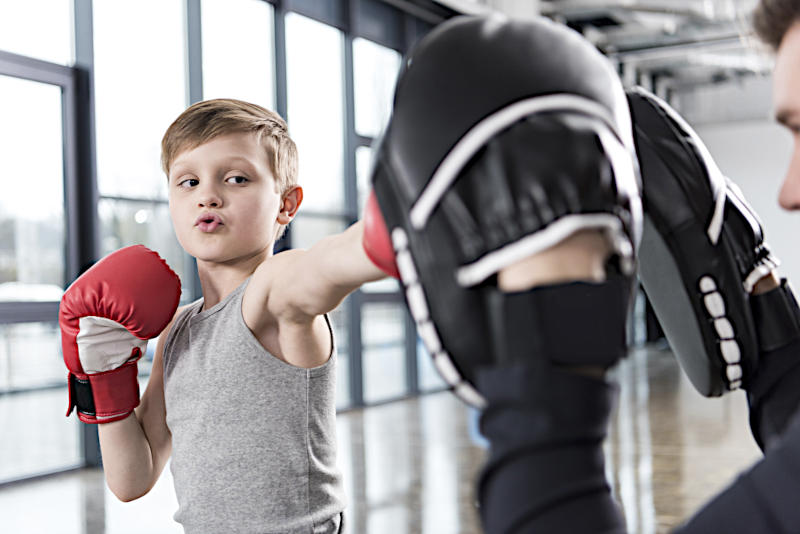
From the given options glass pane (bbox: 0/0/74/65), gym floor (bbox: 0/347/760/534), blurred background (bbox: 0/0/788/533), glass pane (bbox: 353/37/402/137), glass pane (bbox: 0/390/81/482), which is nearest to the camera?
gym floor (bbox: 0/347/760/534)

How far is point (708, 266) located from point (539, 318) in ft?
Result: 1.16

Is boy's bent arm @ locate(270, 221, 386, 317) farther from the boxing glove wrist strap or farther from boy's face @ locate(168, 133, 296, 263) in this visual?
the boxing glove wrist strap

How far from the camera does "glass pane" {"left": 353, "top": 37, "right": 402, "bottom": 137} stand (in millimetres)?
6895

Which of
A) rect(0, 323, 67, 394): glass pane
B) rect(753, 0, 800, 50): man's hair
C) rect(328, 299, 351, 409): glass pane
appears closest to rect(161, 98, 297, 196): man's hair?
rect(753, 0, 800, 50): man's hair

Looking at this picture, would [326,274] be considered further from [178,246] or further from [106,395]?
[178,246]

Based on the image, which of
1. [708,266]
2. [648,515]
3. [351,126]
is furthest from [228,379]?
[351,126]

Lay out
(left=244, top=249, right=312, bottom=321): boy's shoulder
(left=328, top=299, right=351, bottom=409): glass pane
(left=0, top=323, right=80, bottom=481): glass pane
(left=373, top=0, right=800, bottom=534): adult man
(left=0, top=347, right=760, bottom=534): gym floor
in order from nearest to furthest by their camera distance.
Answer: (left=373, top=0, right=800, bottom=534): adult man
(left=244, top=249, right=312, bottom=321): boy's shoulder
(left=0, top=347, right=760, bottom=534): gym floor
(left=0, top=323, right=80, bottom=481): glass pane
(left=328, top=299, right=351, bottom=409): glass pane

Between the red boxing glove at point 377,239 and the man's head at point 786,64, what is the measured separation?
0.29 metres

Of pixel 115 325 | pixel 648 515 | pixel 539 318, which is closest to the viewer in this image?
pixel 539 318

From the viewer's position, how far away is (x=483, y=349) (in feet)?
1.51

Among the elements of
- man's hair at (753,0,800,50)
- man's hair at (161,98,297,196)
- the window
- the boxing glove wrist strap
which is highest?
the window

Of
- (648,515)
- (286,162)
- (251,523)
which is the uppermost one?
(286,162)

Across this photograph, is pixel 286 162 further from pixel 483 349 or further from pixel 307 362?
pixel 483 349

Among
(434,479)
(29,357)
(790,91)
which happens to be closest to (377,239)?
(790,91)
